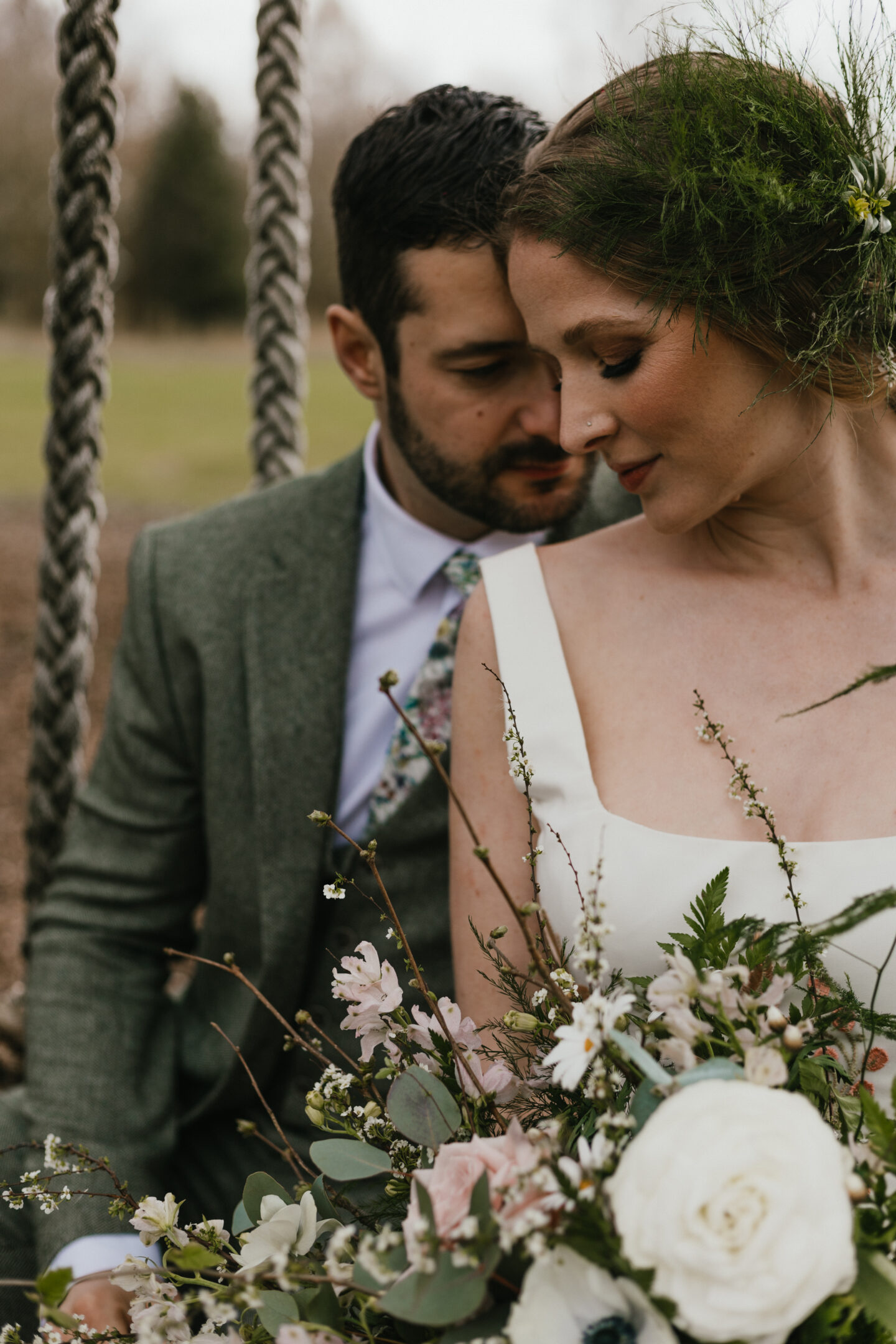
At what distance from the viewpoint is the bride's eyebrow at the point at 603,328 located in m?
1.25

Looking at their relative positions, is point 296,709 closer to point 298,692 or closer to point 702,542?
point 298,692

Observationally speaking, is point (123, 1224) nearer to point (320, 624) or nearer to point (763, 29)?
point (320, 624)

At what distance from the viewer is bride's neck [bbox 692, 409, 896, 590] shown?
144cm

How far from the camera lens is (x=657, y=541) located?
1.62m

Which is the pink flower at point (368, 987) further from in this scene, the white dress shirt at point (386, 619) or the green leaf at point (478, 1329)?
the white dress shirt at point (386, 619)

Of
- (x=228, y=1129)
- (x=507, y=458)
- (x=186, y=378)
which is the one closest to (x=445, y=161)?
(x=507, y=458)

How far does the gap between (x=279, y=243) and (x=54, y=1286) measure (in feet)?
6.66

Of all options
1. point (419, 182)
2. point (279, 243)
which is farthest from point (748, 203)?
point (279, 243)

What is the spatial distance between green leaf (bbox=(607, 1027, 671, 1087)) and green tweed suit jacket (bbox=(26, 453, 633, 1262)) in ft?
3.60

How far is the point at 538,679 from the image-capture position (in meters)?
1.48

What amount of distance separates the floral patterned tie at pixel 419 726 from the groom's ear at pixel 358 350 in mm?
516

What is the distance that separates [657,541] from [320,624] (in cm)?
66

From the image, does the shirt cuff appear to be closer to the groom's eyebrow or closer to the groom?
the groom

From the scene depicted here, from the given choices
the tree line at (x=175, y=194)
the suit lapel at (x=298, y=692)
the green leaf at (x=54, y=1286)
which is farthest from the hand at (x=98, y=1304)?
the tree line at (x=175, y=194)
